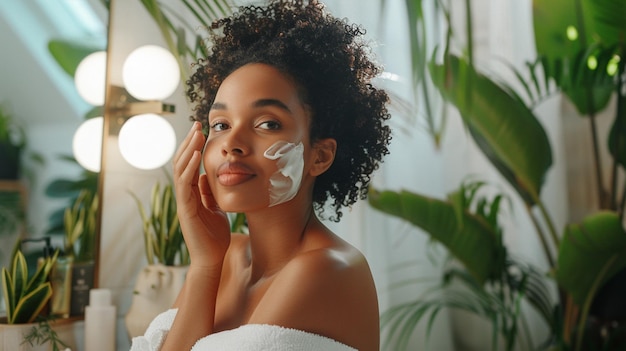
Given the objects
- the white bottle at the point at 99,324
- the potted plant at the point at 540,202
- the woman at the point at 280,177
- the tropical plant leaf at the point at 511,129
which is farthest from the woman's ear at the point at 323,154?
the tropical plant leaf at the point at 511,129

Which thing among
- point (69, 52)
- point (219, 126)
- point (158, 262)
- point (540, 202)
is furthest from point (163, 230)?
point (540, 202)

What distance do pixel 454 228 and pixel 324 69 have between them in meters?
1.05

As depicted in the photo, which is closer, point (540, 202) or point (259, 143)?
point (259, 143)

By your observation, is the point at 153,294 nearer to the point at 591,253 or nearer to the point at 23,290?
the point at 23,290

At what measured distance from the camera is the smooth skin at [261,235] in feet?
1.93

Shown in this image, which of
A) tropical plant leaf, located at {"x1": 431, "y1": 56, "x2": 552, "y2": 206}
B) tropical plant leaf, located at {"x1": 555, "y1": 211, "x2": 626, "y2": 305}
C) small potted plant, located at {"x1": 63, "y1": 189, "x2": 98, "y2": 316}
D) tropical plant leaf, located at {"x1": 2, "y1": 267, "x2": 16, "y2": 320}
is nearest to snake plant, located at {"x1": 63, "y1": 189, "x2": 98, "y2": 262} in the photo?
small potted plant, located at {"x1": 63, "y1": 189, "x2": 98, "y2": 316}

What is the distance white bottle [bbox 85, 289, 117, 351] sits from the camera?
93 centimetres

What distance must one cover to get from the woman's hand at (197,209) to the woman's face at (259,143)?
25 millimetres

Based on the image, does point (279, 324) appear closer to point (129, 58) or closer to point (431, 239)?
point (129, 58)

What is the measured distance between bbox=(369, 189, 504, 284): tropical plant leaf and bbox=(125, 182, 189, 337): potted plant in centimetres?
59

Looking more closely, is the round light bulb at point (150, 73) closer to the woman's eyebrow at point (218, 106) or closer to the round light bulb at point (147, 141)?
the round light bulb at point (147, 141)

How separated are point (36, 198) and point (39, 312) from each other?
0.16 m

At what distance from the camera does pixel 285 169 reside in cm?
60

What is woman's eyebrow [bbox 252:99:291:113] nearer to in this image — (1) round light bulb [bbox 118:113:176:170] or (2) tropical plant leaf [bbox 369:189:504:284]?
(1) round light bulb [bbox 118:113:176:170]
